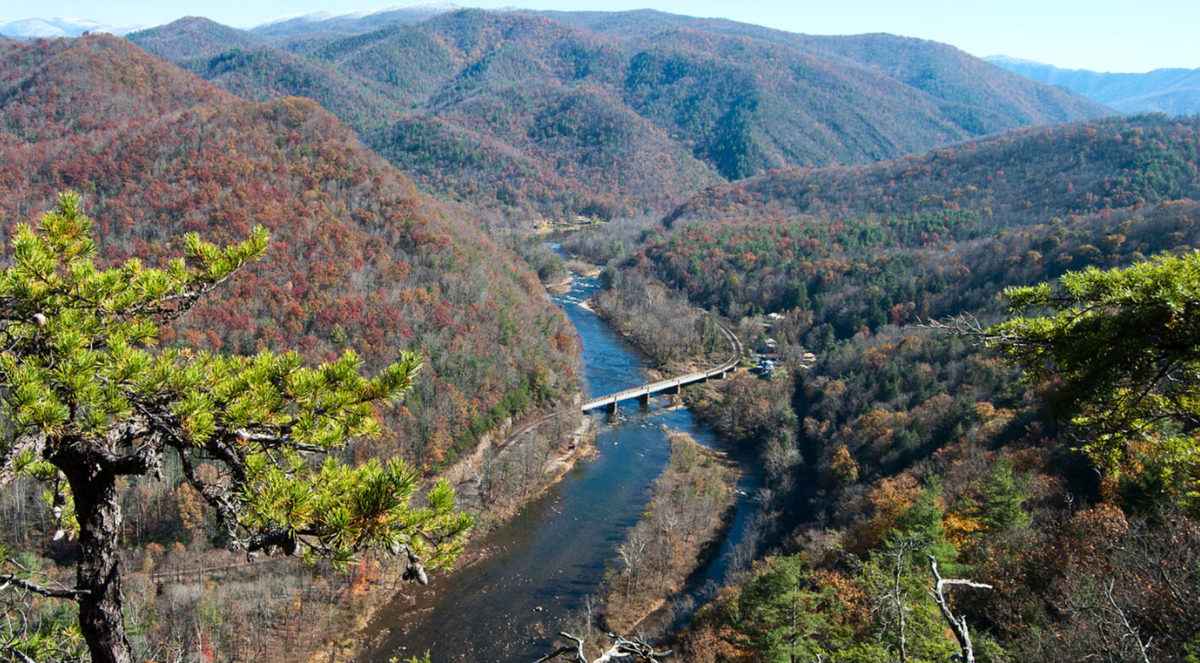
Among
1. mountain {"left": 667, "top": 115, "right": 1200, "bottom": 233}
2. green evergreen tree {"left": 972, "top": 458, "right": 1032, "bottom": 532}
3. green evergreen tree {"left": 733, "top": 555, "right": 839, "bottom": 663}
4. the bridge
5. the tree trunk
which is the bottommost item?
the bridge

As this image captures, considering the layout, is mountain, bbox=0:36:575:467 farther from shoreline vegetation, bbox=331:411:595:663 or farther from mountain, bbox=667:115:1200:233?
mountain, bbox=667:115:1200:233

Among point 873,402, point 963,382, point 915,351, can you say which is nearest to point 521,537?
point 873,402

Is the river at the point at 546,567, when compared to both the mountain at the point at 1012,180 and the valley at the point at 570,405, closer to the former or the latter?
the valley at the point at 570,405

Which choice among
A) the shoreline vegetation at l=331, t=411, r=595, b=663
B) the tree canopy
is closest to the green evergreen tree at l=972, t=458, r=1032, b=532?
the tree canopy

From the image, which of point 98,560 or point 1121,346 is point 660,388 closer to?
point 1121,346

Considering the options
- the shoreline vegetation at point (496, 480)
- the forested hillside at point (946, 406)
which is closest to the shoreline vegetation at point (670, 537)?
the forested hillside at point (946, 406)

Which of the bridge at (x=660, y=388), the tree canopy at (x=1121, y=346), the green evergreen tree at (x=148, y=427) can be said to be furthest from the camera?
the bridge at (x=660, y=388)
